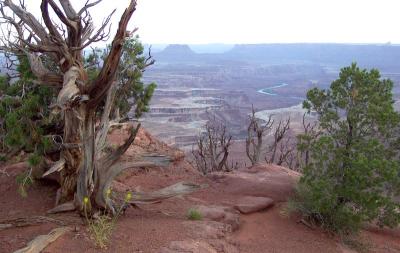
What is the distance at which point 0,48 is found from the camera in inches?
336

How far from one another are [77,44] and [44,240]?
3.45 metres

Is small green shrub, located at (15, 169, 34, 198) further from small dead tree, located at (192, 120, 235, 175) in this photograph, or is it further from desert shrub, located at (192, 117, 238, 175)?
small dead tree, located at (192, 120, 235, 175)

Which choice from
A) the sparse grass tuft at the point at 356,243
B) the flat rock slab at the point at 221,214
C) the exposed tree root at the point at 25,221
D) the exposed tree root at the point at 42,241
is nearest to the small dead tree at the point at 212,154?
the flat rock slab at the point at 221,214

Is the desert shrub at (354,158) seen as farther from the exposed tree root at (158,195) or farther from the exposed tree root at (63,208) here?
the exposed tree root at (63,208)

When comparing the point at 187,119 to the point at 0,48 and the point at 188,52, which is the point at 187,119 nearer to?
the point at 0,48

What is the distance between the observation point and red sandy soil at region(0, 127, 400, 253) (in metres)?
7.76

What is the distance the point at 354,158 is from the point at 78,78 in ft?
17.6

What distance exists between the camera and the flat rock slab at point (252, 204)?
10461 mm

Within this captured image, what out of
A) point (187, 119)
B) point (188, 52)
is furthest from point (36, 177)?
point (188, 52)

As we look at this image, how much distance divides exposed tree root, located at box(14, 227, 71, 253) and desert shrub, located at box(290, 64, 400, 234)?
15.8ft

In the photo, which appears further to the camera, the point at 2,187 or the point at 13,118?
the point at 2,187

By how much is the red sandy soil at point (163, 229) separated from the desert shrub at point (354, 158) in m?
0.58

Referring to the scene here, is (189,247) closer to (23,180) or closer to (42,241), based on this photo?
(42,241)

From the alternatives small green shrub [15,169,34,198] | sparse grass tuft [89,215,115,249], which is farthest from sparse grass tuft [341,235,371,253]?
small green shrub [15,169,34,198]
